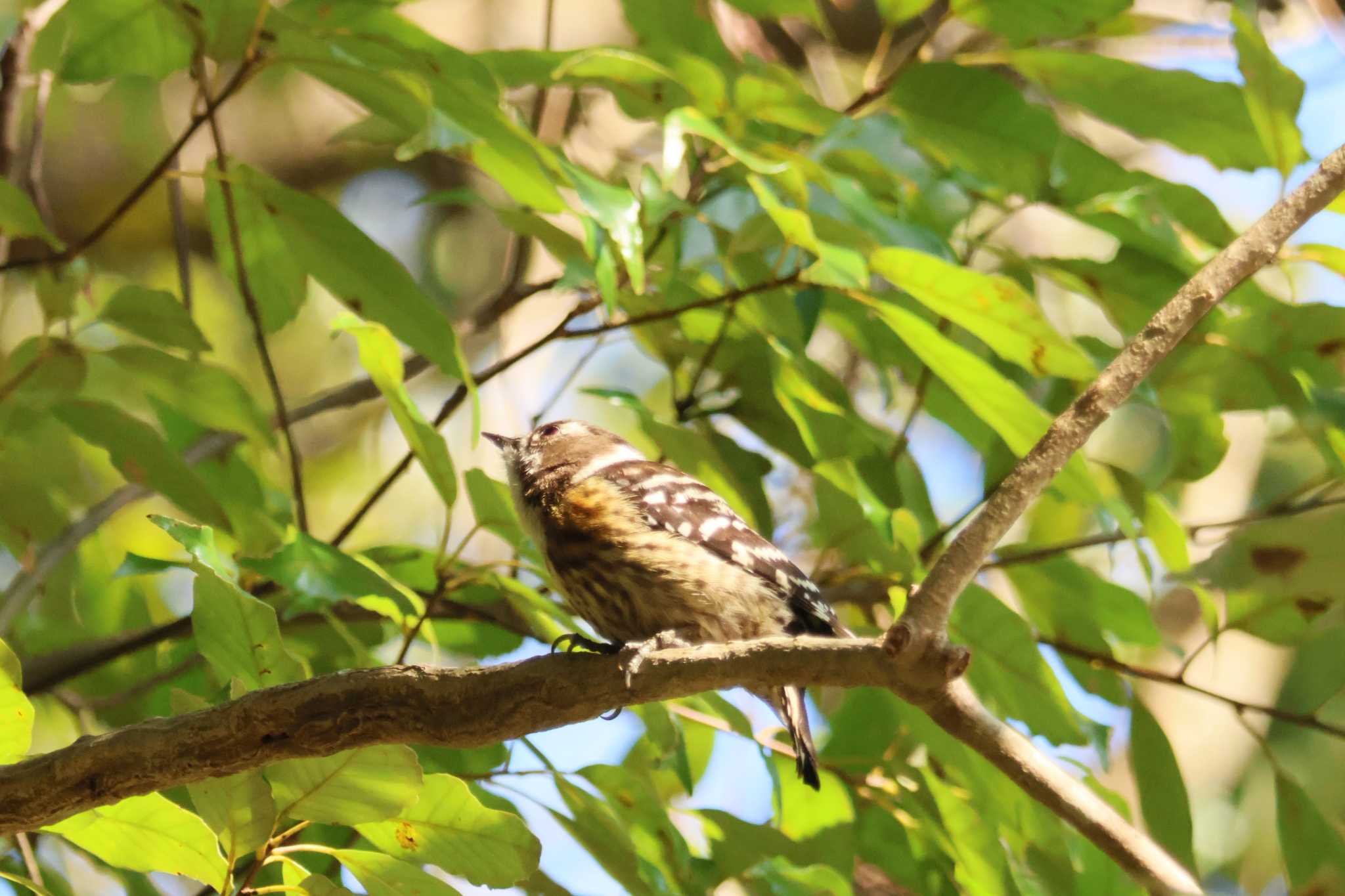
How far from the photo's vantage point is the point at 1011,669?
2691 mm

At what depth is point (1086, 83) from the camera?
298 cm

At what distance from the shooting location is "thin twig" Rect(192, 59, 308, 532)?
2633mm

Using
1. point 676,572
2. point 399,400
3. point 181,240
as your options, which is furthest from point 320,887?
point 181,240

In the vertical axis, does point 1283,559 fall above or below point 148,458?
below

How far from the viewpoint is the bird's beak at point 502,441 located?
139 inches

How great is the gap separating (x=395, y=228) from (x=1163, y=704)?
3818 millimetres

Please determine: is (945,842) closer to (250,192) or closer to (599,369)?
(250,192)

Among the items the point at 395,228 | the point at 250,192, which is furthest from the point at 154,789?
the point at 395,228

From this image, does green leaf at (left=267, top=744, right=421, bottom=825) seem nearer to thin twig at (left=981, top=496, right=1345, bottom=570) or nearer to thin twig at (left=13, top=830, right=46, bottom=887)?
thin twig at (left=13, top=830, right=46, bottom=887)

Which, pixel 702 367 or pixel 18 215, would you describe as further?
pixel 702 367

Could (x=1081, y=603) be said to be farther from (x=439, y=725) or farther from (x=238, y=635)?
(x=238, y=635)

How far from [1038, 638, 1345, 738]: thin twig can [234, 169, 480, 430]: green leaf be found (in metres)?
1.47

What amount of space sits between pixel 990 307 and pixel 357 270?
1.22 metres

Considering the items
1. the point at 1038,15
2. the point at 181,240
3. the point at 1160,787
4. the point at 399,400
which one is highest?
the point at 1038,15
